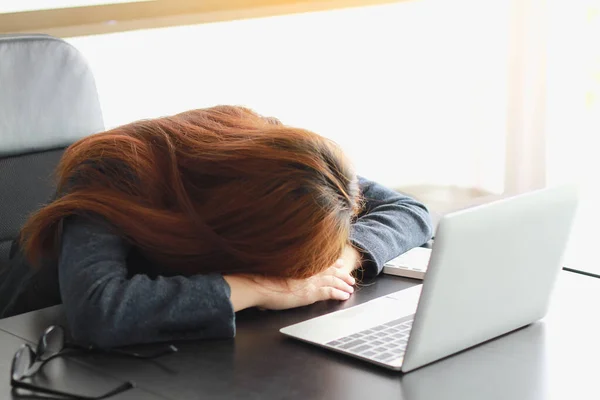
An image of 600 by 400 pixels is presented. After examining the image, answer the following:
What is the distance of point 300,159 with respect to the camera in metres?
1.20

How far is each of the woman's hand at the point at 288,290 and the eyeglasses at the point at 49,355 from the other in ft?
0.45

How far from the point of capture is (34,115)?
5.99ft

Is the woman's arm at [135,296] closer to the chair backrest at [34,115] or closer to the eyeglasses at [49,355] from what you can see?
the eyeglasses at [49,355]

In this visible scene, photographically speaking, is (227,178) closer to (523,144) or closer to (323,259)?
(323,259)

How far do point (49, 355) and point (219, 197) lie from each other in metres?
0.30

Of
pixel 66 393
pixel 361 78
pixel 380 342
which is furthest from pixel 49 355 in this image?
pixel 361 78

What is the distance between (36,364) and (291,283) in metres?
0.36

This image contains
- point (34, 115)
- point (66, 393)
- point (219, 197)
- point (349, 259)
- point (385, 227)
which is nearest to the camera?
point (66, 393)

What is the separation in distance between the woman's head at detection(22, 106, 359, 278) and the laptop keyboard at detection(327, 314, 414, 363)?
137 mm

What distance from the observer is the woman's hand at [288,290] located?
1218mm

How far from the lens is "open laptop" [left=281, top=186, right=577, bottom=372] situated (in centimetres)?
99

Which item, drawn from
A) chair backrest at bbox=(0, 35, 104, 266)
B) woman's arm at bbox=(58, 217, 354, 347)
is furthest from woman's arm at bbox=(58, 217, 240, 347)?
chair backrest at bbox=(0, 35, 104, 266)

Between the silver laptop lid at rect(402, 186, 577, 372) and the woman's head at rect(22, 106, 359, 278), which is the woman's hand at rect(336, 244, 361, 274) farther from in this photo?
the silver laptop lid at rect(402, 186, 577, 372)

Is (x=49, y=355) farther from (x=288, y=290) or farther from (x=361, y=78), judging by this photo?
(x=361, y=78)
